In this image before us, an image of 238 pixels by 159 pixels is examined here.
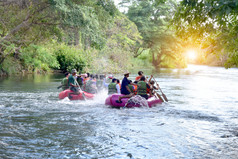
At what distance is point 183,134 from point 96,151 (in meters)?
2.89

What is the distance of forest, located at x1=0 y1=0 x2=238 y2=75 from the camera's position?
25.3 ft

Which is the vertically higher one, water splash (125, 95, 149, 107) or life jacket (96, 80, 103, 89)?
life jacket (96, 80, 103, 89)

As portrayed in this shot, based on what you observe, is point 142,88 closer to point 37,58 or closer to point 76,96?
point 76,96

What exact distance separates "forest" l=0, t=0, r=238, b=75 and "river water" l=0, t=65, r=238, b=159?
2.19 metres

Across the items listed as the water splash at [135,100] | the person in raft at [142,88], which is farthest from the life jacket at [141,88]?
the water splash at [135,100]

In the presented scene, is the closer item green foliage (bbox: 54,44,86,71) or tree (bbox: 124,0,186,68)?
green foliage (bbox: 54,44,86,71)

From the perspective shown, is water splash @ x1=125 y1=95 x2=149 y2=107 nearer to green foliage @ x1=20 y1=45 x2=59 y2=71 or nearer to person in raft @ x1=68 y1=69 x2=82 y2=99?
person in raft @ x1=68 y1=69 x2=82 y2=99

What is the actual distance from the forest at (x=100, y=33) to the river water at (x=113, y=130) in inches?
86.2

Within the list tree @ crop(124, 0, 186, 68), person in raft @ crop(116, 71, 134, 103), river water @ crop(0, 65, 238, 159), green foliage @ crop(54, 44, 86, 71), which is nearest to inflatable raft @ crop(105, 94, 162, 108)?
person in raft @ crop(116, 71, 134, 103)

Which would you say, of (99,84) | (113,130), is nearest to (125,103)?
(113,130)

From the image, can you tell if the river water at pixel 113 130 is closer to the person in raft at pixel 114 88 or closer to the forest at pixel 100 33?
the person in raft at pixel 114 88

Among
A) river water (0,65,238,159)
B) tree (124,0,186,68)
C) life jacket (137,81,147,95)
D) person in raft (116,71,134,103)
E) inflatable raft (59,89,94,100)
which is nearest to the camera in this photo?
river water (0,65,238,159)

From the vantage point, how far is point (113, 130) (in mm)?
8984

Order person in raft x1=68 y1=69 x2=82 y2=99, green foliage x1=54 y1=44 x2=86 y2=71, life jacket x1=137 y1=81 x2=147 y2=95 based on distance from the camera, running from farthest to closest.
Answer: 1. green foliage x1=54 y1=44 x2=86 y2=71
2. person in raft x1=68 y1=69 x2=82 y2=99
3. life jacket x1=137 y1=81 x2=147 y2=95
